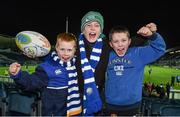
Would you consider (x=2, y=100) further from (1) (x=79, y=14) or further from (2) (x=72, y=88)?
(1) (x=79, y=14)

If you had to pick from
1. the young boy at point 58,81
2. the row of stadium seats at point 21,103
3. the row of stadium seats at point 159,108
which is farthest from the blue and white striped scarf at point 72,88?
the row of stadium seats at point 21,103

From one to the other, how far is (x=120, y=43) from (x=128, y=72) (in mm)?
261

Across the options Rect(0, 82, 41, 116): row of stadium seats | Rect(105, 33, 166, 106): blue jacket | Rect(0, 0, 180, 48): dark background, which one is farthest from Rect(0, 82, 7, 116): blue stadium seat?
Rect(0, 0, 180, 48): dark background

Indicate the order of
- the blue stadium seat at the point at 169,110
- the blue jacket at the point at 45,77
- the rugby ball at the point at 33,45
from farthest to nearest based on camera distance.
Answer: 1. the blue stadium seat at the point at 169,110
2. the rugby ball at the point at 33,45
3. the blue jacket at the point at 45,77

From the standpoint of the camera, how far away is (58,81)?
10.7ft

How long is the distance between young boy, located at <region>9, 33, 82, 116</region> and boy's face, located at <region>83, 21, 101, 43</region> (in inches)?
5.2

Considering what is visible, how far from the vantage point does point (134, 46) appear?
11.1ft

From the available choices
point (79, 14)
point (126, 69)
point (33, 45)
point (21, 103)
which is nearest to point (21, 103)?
point (21, 103)

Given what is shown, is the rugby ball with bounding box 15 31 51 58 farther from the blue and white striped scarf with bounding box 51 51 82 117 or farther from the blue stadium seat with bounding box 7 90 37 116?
the blue stadium seat with bounding box 7 90 37 116

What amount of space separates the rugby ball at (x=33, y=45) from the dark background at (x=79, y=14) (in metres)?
5.38

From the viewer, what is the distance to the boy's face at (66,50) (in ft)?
10.7

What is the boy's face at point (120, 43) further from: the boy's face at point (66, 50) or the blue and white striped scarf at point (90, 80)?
the boy's face at point (66, 50)

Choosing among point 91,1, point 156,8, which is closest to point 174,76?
point 156,8

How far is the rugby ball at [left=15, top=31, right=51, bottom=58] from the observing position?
3.75 m
